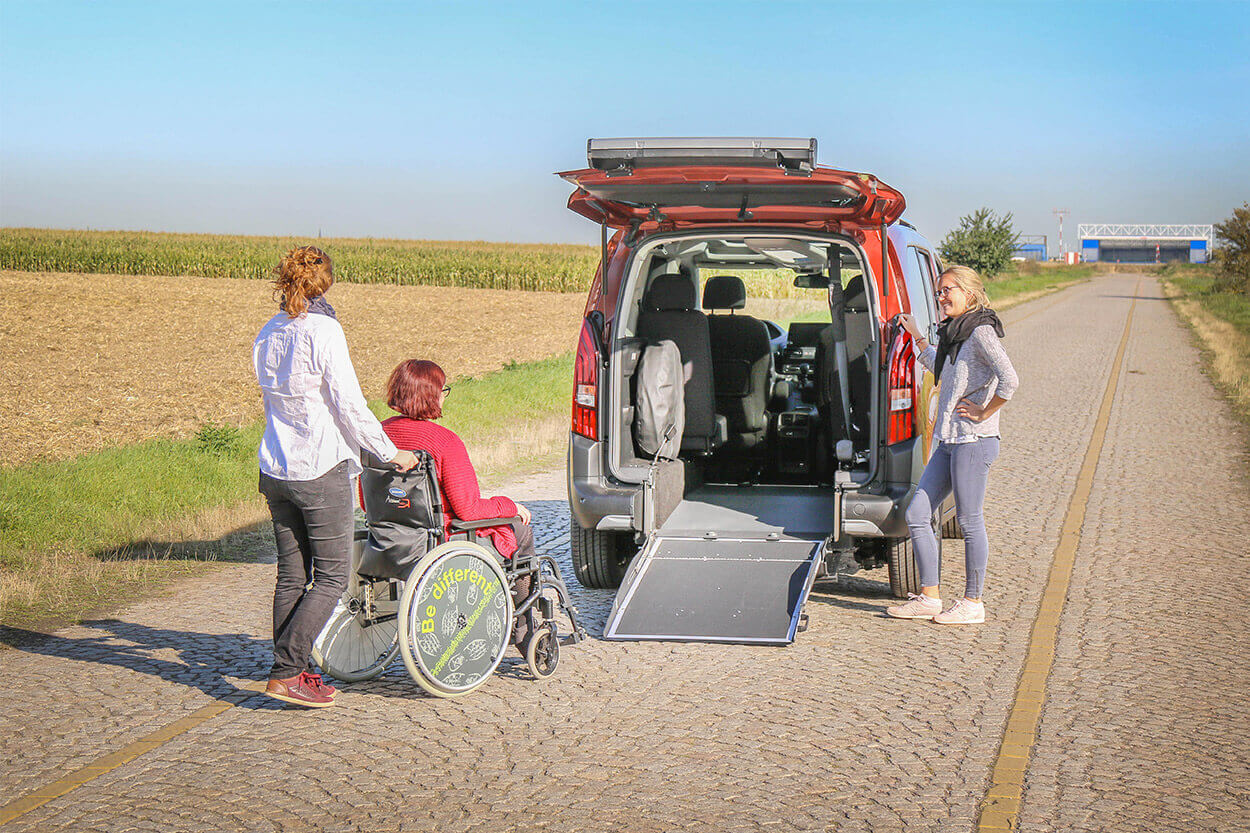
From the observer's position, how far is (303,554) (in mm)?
5297

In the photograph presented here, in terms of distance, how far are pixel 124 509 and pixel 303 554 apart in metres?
4.68

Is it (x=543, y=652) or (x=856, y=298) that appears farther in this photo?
(x=856, y=298)

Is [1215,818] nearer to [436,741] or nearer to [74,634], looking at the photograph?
[436,741]

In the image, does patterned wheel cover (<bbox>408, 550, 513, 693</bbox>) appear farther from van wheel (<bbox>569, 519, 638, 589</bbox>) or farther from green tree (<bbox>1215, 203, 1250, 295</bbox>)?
green tree (<bbox>1215, 203, 1250, 295</bbox>)

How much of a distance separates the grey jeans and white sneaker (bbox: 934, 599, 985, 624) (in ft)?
10.0

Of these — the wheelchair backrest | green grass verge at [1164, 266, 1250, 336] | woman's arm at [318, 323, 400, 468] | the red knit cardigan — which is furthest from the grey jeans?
green grass verge at [1164, 266, 1250, 336]

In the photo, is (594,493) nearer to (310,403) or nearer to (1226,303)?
(310,403)

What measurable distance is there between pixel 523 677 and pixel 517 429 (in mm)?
8687

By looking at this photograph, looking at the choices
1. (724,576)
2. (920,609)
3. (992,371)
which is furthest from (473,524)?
(992,371)

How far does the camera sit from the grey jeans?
511 cm

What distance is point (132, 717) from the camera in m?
5.14

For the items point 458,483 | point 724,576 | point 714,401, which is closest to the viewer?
point 458,483

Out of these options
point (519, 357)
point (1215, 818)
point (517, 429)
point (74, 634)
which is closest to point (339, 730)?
point (74, 634)

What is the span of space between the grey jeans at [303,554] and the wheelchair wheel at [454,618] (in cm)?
40
